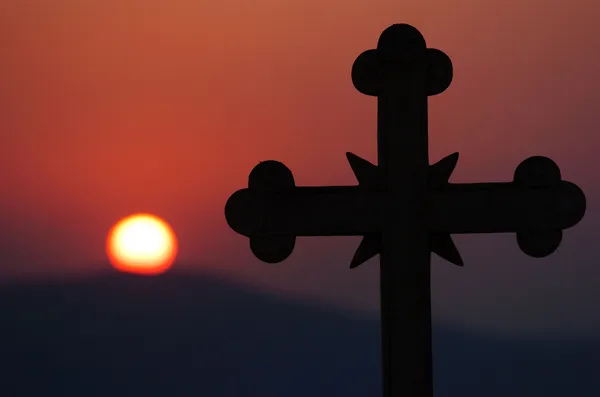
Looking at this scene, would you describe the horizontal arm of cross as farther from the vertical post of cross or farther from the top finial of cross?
the top finial of cross

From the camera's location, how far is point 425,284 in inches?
233

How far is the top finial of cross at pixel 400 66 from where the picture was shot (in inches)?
232

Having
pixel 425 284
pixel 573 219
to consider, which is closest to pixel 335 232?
pixel 425 284

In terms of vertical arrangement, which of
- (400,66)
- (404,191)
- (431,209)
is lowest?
(431,209)

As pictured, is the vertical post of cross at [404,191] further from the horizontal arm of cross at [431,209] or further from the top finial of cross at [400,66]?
the horizontal arm of cross at [431,209]

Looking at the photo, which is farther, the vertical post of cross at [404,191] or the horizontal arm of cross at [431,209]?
the horizontal arm of cross at [431,209]

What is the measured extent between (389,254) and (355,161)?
627mm

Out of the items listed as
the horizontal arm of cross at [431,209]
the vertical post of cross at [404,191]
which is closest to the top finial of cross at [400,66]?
the vertical post of cross at [404,191]

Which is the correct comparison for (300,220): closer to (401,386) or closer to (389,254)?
(389,254)

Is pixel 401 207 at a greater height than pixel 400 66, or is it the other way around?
pixel 400 66

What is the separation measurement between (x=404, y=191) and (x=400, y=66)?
799mm

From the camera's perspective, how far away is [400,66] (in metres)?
5.99

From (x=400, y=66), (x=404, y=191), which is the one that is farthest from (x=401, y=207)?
(x=400, y=66)

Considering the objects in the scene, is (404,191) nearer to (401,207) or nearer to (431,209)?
(401,207)
